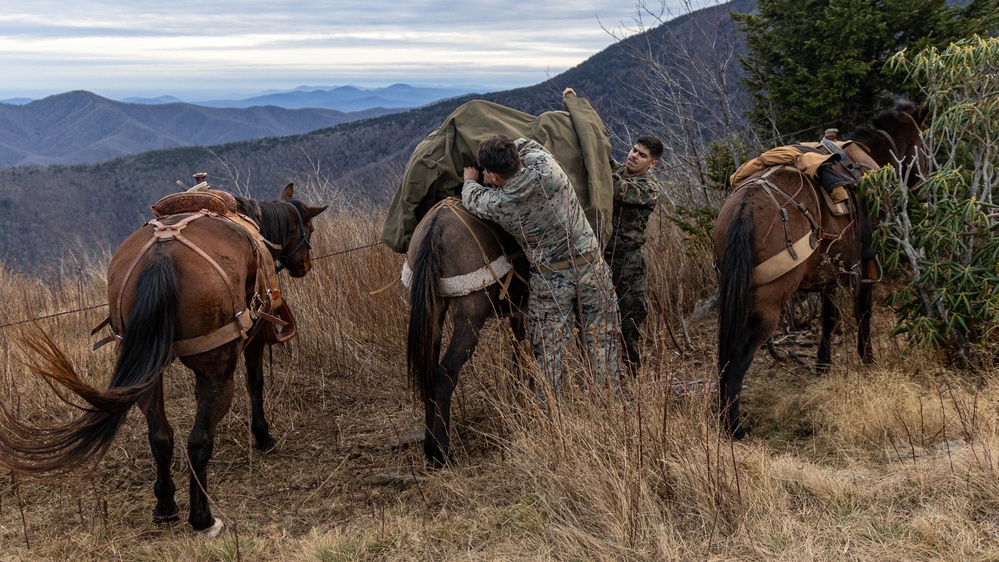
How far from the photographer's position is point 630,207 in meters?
4.91

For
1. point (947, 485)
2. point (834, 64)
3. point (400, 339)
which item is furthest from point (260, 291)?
point (834, 64)

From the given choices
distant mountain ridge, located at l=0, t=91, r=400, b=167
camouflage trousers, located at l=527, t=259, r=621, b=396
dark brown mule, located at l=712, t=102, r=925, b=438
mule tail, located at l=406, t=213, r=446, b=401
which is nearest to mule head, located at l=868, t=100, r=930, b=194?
dark brown mule, located at l=712, t=102, r=925, b=438

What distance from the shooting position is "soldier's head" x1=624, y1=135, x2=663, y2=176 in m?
4.70

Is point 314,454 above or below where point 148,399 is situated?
below

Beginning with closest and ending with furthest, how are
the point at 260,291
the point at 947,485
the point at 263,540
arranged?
1. the point at 947,485
2. the point at 263,540
3. the point at 260,291

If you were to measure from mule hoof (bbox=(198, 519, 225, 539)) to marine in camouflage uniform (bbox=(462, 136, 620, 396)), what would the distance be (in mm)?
1911

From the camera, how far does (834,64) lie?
5.79 metres

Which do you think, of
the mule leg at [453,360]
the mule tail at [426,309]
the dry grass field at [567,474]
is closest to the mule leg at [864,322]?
the dry grass field at [567,474]

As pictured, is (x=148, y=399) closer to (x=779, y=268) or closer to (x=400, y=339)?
(x=400, y=339)

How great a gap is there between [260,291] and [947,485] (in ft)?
11.7

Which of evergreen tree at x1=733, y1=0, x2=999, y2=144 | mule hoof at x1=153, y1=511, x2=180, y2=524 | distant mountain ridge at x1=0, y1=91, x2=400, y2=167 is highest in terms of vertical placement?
distant mountain ridge at x1=0, y1=91, x2=400, y2=167

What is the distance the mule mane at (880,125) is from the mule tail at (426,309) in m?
3.33

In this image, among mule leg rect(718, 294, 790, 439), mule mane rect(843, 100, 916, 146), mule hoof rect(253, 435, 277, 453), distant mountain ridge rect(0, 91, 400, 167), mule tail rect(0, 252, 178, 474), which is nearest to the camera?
mule tail rect(0, 252, 178, 474)

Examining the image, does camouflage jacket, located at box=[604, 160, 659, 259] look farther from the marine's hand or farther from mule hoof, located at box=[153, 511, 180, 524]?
mule hoof, located at box=[153, 511, 180, 524]
